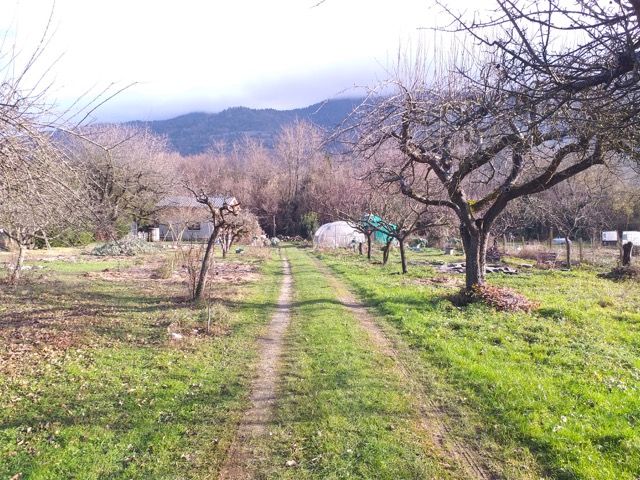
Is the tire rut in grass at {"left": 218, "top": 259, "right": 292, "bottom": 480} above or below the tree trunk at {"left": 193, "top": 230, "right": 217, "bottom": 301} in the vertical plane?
below

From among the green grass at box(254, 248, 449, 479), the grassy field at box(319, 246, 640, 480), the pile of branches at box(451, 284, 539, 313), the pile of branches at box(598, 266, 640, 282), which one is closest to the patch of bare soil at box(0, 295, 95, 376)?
the green grass at box(254, 248, 449, 479)

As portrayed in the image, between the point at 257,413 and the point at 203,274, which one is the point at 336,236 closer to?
the point at 203,274

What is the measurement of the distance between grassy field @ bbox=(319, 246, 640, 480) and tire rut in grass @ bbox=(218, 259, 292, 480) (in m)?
2.23

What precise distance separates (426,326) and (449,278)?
1020 cm

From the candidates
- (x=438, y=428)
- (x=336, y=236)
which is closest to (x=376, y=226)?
(x=336, y=236)

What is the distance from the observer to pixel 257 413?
5.81m

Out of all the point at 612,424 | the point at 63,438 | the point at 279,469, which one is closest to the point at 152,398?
the point at 63,438

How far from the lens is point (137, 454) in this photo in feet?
15.8

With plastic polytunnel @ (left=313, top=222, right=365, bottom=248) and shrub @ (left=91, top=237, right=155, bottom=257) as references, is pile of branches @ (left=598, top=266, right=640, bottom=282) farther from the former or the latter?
shrub @ (left=91, top=237, right=155, bottom=257)

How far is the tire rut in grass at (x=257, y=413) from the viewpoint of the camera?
4555 millimetres

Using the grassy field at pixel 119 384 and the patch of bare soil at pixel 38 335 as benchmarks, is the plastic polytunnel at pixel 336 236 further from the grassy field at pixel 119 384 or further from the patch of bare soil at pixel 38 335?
the patch of bare soil at pixel 38 335

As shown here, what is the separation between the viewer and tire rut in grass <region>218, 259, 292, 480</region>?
4555mm

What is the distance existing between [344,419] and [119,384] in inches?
133

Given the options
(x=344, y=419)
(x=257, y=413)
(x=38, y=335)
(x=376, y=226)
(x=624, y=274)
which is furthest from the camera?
(x=376, y=226)
